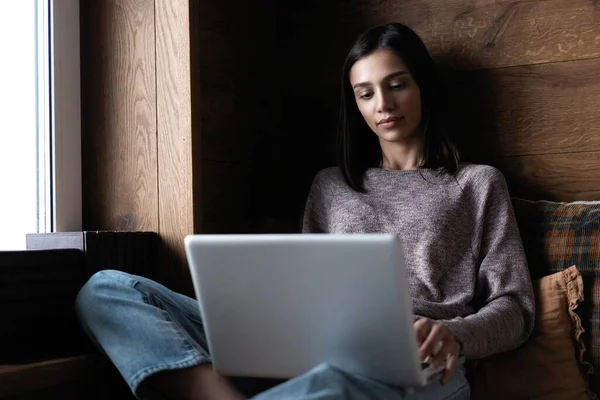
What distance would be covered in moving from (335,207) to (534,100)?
0.50 meters

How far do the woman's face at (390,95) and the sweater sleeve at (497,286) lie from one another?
21 cm

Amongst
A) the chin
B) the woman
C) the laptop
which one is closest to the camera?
the laptop

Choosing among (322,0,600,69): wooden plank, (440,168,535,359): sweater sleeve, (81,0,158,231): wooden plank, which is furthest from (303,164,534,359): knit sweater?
(81,0,158,231): wooden plank

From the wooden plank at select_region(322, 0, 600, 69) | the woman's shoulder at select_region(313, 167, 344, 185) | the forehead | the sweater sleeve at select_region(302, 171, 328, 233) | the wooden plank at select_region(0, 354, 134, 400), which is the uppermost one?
the wooden plank at select_region(322, 0, 600, 69)

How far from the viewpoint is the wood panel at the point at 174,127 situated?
71.1 inches

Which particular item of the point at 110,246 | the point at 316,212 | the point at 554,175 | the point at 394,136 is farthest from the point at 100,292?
the point at 554,175

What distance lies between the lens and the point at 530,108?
186 cm

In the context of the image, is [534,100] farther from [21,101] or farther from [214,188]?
[21,101]

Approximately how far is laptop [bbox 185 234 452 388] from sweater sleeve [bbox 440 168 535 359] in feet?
0.59

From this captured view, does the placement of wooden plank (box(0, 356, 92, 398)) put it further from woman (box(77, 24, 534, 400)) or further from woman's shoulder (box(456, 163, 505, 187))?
woman's shoulder (box(456, 163, 505, 187))

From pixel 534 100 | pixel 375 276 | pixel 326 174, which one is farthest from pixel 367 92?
pixel 375 276

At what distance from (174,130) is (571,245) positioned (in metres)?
0.85

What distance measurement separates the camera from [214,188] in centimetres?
189

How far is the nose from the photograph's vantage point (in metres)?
1.77
